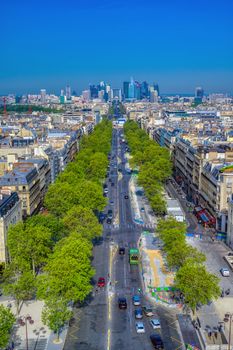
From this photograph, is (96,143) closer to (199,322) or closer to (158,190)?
(158,190)


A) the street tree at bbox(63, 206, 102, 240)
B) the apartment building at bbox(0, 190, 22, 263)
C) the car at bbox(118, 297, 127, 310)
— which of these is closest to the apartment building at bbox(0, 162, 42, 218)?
the apartment building at bbox(0, 190, 22, 263)

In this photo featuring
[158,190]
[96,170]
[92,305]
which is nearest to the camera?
[92,305]

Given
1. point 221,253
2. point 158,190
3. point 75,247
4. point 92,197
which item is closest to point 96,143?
point 158,190

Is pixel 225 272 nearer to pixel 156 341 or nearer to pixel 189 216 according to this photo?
pixel 156 341

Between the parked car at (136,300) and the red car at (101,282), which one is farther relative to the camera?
the red car at (101,282)

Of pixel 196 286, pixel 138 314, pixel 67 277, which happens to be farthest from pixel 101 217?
pixel 196 286

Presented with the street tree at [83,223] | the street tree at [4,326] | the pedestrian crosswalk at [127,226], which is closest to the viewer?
the street tree at [4,326]

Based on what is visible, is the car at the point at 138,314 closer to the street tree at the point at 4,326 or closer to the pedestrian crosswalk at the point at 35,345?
the pedestrian crosswalk at the point at 35,345

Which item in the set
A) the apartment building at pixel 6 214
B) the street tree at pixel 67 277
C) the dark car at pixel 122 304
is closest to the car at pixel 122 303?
the dark car at pixel 122 304
